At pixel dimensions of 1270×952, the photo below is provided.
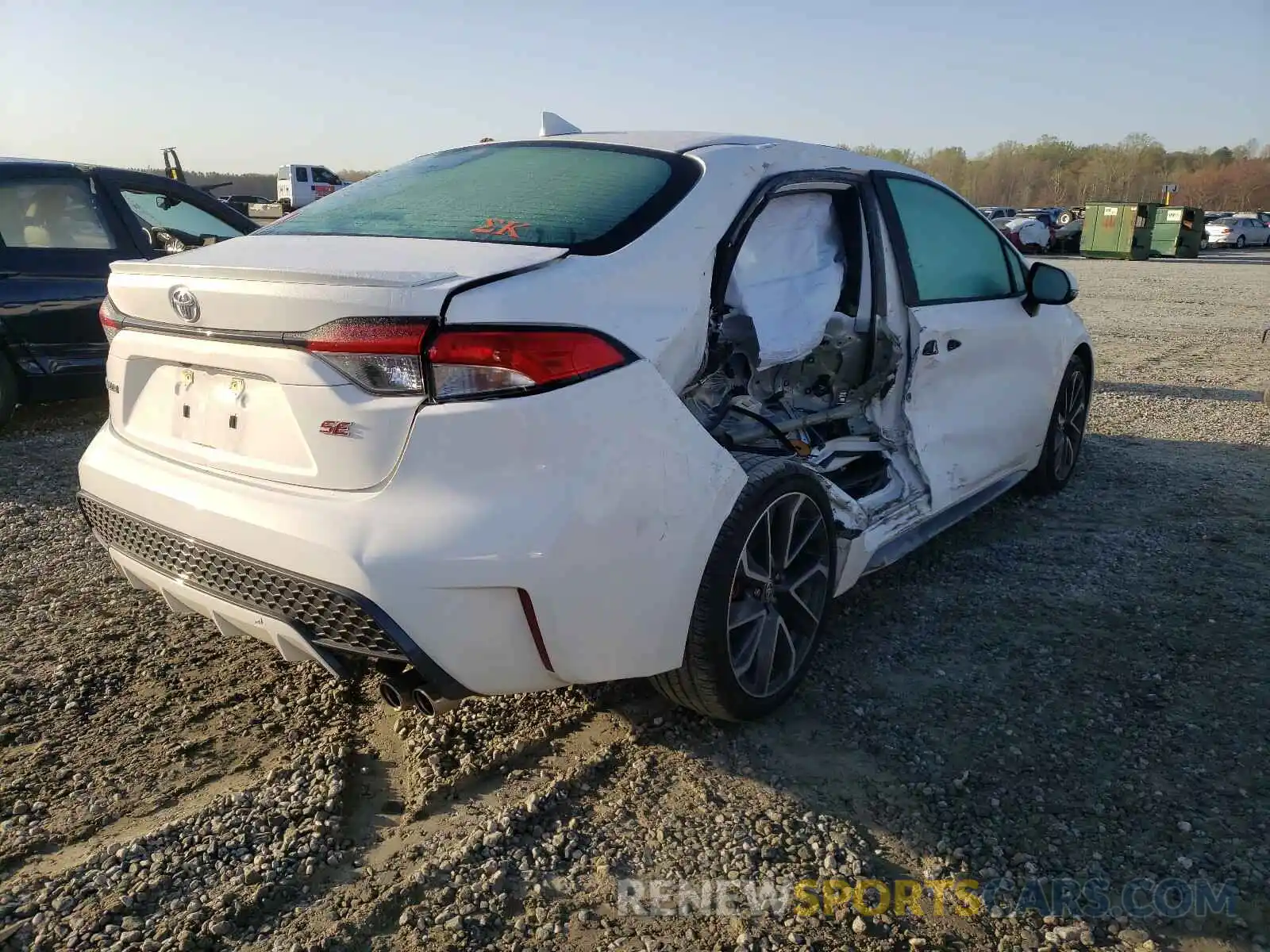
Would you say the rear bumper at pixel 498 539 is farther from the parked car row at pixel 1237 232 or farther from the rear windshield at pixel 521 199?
the parked car row at pixel 1237 232

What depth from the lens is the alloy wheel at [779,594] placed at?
272 cm

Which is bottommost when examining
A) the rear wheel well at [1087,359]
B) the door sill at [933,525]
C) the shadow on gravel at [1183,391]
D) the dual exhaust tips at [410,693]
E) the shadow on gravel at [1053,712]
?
the shadow on gravel at [1053,712]

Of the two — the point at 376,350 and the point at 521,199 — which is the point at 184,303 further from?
the point at 521,199

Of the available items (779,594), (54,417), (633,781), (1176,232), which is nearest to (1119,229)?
(1176,232)

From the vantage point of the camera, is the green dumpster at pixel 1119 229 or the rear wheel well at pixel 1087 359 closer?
the rear wheel well at pixel 1087 359

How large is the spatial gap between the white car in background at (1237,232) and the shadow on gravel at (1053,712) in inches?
1567

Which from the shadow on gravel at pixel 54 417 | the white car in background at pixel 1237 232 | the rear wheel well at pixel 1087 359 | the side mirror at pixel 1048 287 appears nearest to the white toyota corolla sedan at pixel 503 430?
the side mirror at pixel 1048 287

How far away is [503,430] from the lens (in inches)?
82.1

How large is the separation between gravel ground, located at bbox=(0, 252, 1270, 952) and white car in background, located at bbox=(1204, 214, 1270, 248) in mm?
40464

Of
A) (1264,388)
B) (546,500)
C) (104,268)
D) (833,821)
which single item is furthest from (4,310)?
(1264,388)

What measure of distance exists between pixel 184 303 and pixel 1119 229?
32.6m

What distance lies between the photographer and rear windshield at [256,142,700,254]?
255 cm

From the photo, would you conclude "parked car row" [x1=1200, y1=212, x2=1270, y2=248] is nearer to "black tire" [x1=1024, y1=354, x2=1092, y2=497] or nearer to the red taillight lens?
"black tire" [x1=1024, y1=354, x2=1092, y2=497]

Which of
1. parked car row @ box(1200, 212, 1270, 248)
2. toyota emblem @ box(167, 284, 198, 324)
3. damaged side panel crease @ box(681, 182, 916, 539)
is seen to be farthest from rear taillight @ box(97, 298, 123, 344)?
parked car row @ box(1200, 212, 1270, 248)
